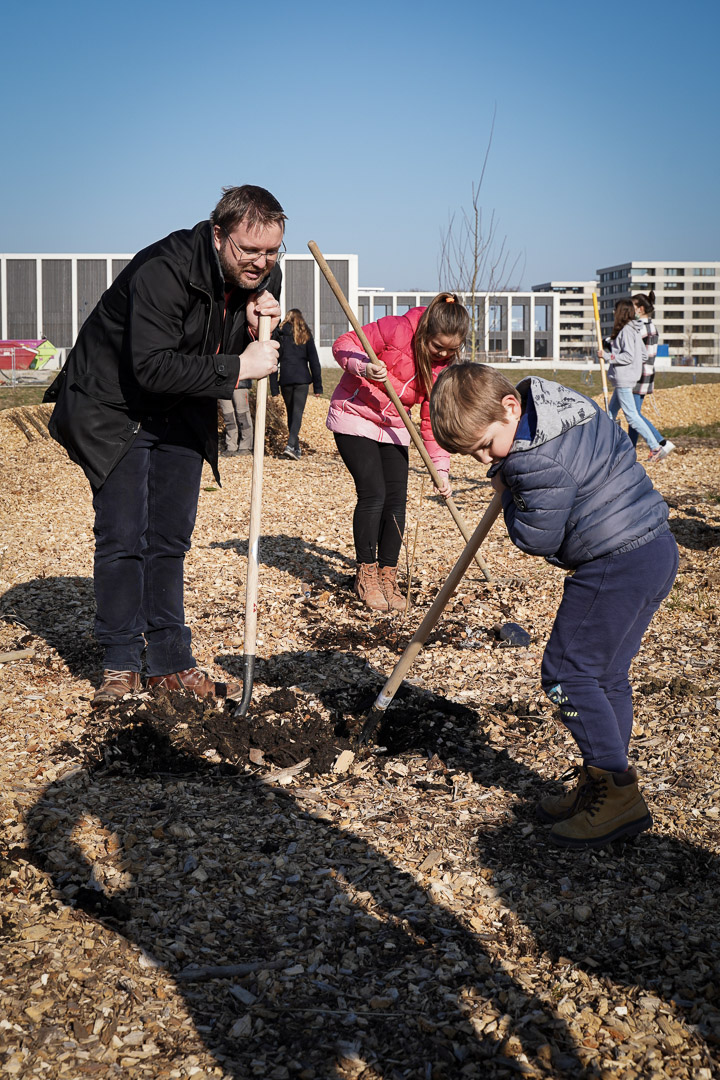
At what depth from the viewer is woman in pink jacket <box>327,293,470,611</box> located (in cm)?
511

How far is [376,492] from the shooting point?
574cm

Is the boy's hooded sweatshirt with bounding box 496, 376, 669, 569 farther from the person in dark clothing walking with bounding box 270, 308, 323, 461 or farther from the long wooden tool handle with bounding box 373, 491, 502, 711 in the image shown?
the person in dark clothing walking with bounding box 270, 308, 323, 461

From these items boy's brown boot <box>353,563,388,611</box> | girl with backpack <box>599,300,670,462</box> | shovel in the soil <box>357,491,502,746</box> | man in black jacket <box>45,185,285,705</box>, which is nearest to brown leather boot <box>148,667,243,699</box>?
man in black jacket <box>45,185,285,705</box>

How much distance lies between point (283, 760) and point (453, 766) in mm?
678

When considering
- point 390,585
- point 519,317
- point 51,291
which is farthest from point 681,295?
point 390,585

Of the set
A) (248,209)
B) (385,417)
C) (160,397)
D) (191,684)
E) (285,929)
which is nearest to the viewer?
(285,929)

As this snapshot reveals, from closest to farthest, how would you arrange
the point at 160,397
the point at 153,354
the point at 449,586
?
the point at 449,586, the point at 153,354, the point at 160,397

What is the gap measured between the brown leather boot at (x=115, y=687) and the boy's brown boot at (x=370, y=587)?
2011 mm

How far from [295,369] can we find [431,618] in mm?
9595

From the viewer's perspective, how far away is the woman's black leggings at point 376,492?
566cm

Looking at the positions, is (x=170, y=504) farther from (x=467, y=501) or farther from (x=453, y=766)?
(x=467, y=501)

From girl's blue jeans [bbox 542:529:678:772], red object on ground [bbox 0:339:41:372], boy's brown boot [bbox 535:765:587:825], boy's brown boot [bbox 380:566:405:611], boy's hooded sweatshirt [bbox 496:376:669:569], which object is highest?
red object on ground [bbox 0:339:41:372]

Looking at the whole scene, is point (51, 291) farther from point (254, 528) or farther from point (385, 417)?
point (254, 528)

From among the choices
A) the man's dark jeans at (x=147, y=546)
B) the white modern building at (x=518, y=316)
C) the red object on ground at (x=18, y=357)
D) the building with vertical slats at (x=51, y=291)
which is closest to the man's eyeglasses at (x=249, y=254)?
the man's dark jeans at (x=147, y=546)
